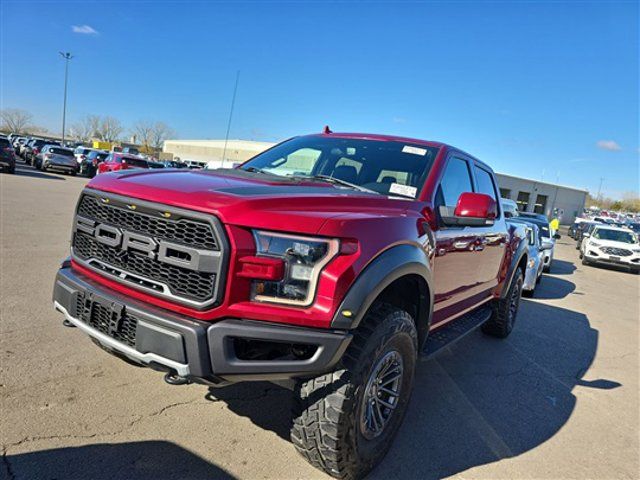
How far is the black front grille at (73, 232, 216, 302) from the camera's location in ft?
7.44

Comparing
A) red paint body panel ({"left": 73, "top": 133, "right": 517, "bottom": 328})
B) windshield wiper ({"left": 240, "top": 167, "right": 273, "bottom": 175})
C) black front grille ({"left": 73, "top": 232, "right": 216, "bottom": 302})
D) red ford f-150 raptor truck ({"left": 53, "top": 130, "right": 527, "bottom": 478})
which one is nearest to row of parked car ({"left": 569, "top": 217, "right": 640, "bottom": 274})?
red paint body panel ({"left": 73, "top": 133, "right": 517, "bottom": 328})

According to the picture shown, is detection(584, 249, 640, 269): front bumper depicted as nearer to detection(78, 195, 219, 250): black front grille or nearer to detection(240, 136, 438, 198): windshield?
detection(240, 136, 438, 198): windshield

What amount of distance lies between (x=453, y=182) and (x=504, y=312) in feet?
8.85

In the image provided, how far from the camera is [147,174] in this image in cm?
297

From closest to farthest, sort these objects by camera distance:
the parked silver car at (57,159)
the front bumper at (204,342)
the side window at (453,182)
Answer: the front bumper at (204,342) → the side window at (453,182) → the parked silver car at (57,159)

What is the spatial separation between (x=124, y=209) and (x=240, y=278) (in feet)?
2.83

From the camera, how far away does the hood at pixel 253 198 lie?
2264 mm

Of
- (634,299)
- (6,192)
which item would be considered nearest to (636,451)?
(634,299)

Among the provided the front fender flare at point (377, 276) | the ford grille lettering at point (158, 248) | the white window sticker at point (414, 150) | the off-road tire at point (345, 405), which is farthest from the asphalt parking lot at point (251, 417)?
the white window sticker at point (414, 150)

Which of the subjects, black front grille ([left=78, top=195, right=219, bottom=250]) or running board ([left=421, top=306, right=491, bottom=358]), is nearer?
black front grille ([left=78, top=195, right=219, bottom=250])

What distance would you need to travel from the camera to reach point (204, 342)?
2162 millimetres

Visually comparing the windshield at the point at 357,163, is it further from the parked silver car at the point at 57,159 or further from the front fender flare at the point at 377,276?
the parked silver car at the point at 57,159

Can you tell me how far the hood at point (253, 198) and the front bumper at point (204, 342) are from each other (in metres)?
0.50

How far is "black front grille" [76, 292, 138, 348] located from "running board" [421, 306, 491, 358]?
1975 mm
